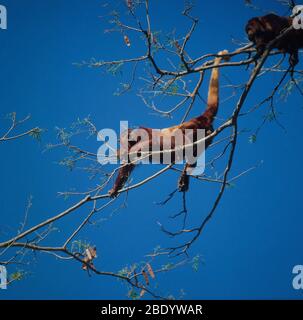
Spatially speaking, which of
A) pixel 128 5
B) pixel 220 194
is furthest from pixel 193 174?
pixel 128 5

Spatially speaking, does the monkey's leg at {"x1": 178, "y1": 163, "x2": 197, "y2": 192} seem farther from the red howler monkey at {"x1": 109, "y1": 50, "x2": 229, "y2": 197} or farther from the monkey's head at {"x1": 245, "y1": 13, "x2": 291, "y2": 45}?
the monkey's head at {"x1": 245, "y1": 13, "x2": 291, "y2": 45}

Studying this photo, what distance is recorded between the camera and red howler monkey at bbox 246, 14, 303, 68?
4.56 meters

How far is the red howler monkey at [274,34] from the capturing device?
456 cm

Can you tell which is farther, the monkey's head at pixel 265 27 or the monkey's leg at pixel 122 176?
the monkey's leg at pixel 122 176

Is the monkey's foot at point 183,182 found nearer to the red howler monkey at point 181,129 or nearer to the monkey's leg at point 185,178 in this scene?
the monkey's leg at point 185,178

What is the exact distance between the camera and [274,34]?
489 cm

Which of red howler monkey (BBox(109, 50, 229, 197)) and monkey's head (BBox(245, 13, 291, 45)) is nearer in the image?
monkey's head (BBox(245, 13, 291, 45))

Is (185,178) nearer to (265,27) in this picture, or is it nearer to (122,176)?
(122,176)

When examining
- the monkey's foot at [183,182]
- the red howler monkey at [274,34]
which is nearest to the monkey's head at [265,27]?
the red howler monkey at [274,34]

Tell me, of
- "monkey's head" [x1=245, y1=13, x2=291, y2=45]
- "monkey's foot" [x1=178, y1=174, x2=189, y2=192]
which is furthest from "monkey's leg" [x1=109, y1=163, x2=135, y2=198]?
"monkey's head" [x1=245, y1=13, x2=291, y2=45]

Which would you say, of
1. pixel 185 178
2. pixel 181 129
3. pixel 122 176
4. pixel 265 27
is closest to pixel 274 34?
pixel 265 27

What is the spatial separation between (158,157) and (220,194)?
1.18 metres

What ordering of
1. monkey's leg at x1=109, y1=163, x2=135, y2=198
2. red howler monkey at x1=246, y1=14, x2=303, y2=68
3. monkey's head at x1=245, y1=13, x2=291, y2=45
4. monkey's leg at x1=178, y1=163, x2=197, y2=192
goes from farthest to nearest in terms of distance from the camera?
monkey's leg at x1=109, y1=163, x2=135, y2=198 → monkey's leg at x1=178, y1=163, x2=197, y2=192 → monkey's head at x1=245, y1=13, x2=291, y2=45 → red howler monkey at x1=246, y1=14, x2=303, y2=68

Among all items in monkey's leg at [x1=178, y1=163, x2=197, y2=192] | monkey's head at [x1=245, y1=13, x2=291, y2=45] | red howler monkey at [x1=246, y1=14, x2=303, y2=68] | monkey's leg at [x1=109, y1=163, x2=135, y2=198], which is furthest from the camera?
monkey's leg at [x1=109, y1=163, x2=135, y2=198]
